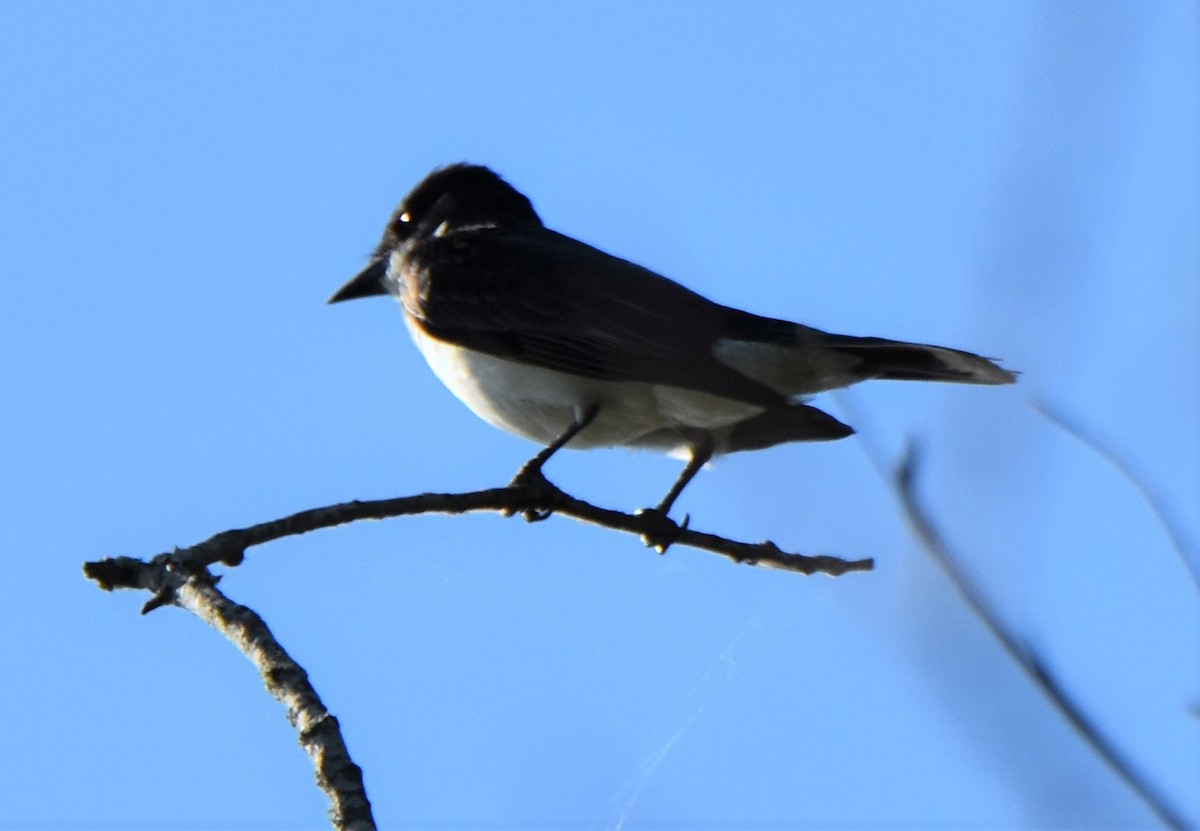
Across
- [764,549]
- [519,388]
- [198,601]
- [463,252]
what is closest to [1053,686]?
[198,601]

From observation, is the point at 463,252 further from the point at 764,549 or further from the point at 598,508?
the point at 764,549

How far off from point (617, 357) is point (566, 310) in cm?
51

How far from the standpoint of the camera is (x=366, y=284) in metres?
7.35

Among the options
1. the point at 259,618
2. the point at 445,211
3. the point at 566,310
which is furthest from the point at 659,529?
the point at 445,211

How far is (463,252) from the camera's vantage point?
6.45m

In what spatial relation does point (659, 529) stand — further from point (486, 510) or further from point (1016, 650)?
point (1016, 650)

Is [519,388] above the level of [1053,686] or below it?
above

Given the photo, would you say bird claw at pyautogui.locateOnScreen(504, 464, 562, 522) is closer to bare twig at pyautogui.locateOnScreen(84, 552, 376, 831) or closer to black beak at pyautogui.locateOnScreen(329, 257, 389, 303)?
bare twig at pyautogui.locateOnScreen(84, 552, 376, 831)

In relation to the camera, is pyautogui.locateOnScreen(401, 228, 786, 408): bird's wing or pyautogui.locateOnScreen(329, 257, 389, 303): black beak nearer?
pyautogui.locateOnScreen(401, 228, 786, 408): bird's wing

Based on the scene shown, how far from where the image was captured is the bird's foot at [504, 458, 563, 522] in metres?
4.31

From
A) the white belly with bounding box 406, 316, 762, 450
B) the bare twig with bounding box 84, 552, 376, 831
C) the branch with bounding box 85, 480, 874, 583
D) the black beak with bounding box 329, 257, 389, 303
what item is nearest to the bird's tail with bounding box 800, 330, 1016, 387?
the white belly with bounding box 406, 316, 762, 450

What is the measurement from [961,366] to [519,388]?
1.70m

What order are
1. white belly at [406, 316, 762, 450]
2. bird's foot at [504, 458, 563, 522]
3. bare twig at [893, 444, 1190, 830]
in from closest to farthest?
1. bare twig at [893, 444, 1190, 830]
2. bird's foot at [504, 458, 563, 522]
3. white belly at [406, 316, 762, 450]

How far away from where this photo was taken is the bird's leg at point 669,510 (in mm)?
Result: 5086
